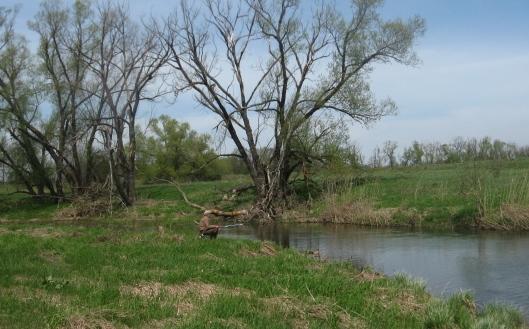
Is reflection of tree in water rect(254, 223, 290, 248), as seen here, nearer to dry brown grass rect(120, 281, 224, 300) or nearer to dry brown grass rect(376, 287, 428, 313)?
dry brown grass rect(376, 287, 428, 313)

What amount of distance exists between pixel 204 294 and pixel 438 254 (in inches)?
423

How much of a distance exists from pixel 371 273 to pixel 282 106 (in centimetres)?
2310

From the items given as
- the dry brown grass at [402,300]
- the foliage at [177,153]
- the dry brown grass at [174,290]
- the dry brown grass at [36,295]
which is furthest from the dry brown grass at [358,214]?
the foliage at [177,153]

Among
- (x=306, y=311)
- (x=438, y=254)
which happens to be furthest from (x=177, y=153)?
(x=306, y=311)

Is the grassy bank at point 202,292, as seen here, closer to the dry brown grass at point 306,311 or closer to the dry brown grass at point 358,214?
the dry brown grass at point 306,311

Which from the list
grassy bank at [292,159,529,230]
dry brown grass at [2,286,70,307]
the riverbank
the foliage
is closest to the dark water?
grassy bank at [292,159,529,230]

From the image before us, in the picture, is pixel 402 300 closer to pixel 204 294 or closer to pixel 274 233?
pixel 204 294

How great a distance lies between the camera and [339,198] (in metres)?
30.9

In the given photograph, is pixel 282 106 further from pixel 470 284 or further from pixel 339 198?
pixel 470 284

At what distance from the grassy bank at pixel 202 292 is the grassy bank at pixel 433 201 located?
1197 centimetres

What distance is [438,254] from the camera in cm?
1842

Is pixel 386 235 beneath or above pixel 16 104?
beneath

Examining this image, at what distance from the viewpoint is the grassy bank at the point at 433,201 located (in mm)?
23906

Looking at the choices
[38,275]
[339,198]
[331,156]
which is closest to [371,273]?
[38,275]
